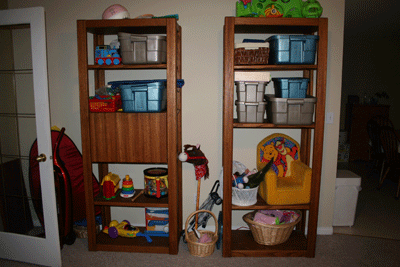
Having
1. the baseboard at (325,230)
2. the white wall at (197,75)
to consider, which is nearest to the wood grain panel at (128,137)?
the white wall at (197,75)

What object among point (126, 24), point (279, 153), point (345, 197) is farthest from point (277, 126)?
point (126, 24)

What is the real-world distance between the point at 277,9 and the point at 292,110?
2.48 feet

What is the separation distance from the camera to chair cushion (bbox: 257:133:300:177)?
95.3 inches

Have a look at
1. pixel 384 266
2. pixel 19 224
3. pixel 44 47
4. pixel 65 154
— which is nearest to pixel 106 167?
pixel 65 154

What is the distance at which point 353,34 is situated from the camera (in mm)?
5895

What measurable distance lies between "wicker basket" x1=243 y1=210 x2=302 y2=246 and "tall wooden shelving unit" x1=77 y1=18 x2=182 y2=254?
0.67m

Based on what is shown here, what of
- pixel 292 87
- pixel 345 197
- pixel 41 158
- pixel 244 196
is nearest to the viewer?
pixel 41 158

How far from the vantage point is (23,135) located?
2.38 m

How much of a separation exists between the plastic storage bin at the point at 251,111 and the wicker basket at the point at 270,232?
2.80 feet

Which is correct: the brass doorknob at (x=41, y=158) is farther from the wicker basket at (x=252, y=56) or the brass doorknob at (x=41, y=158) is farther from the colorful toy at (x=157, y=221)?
the wicker basket at (x=252, y=56)

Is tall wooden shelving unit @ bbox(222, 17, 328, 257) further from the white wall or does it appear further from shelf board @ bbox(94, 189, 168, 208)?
shelf board @ bbox(94, 189, 168, 208)

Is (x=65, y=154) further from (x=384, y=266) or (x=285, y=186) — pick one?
(x=384, y=266)

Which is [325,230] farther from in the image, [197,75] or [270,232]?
[197,75]

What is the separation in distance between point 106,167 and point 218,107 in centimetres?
118
